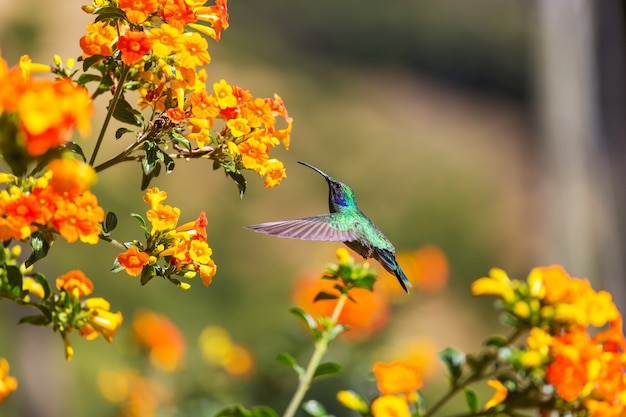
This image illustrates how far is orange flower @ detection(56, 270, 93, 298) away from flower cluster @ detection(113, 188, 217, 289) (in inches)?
3.0

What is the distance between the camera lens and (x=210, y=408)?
1651mm

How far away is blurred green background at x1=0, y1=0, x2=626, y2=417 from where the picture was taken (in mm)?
2465

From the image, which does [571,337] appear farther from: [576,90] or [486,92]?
[486,92]

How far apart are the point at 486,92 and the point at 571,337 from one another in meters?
6.28

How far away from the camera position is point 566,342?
814mm

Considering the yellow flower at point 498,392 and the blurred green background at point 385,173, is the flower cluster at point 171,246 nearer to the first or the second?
A: the yellow flower at point 498,392

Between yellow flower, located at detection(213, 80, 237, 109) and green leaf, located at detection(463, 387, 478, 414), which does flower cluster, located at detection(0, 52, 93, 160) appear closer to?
yellow flower, located at detection(213, 80, 237, 109)

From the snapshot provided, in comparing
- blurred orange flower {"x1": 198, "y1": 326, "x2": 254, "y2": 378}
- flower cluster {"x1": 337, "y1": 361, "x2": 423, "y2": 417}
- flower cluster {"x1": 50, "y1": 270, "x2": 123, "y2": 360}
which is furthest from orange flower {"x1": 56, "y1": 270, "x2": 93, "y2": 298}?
blurred orange flower {"x1": 198, "y1": 326, "x2": 254, "y2": 378}

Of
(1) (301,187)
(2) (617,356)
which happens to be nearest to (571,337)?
(2) (617,356)

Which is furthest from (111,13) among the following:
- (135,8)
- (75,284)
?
(75,284)

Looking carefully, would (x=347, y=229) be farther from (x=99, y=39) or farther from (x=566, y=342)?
(x=99, y=39)

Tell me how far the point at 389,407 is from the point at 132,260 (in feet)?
1.08

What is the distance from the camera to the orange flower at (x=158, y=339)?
1.64 metres

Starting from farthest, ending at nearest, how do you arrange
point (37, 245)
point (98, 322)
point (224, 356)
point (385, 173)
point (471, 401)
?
point (385, 173)
point (224, 356)
point (471, 401)
point (98, 322)
point (37, 245)
